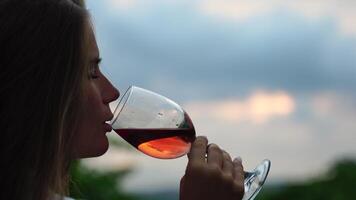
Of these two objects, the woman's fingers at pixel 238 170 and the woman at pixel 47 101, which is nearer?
the woman at pixel 47 101

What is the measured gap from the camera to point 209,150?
5.46 feet

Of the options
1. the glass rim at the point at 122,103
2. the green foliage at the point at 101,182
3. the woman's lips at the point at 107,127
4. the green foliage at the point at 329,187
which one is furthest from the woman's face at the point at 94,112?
the green foliage at the point at 329,187

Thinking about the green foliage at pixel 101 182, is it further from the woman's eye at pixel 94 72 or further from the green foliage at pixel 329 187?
the woman's eye at pixel 94 72

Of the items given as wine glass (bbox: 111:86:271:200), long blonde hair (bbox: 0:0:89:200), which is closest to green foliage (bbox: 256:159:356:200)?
wine glass (bbox: 111:86:271:200)

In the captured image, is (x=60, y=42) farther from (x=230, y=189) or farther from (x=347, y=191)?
(x=347, y=191)

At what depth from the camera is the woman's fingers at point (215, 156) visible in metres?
1.63

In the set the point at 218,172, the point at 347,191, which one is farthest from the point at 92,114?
the point at 347,191

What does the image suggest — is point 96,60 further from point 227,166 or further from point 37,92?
point 227,166

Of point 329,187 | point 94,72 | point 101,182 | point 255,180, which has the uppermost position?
point 94,72

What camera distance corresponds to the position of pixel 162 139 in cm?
188

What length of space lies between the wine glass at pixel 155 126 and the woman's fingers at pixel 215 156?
199mm

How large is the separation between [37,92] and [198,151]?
37cm

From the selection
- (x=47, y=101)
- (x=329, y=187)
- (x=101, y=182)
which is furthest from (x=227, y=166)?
(x=329, y=187)

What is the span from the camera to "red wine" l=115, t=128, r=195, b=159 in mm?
1877
